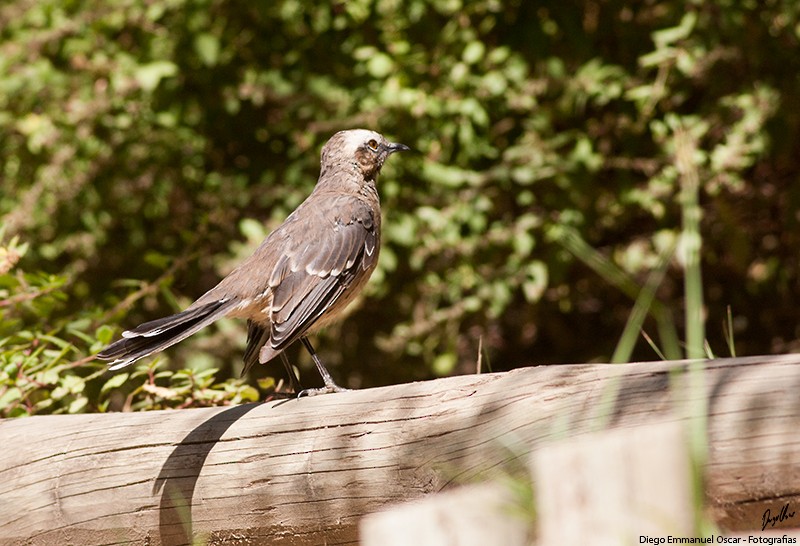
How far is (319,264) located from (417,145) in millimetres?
2057

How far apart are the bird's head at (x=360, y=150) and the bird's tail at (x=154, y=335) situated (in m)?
1.62

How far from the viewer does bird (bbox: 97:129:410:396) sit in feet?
14.5

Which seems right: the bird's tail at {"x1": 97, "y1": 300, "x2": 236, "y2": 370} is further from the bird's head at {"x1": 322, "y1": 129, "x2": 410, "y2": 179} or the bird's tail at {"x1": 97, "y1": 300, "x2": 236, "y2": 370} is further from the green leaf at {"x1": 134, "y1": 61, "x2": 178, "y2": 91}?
the green leaf at {"x1": 134, "y1": 61, "x2": 178, "y2": 91}

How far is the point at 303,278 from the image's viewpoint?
468cm

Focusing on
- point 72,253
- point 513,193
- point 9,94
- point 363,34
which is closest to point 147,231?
point 72,253

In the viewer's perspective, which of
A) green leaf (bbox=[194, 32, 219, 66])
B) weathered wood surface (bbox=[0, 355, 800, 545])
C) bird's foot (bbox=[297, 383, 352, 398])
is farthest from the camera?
green leaf (bbox=[194, 32, 219, 66])

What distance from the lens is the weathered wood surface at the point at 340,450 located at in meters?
2.36

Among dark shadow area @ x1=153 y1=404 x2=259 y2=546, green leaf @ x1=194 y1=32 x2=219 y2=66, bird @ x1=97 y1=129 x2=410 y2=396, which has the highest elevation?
green leaf @ x1=194 y1=32 x2=219 y2=66

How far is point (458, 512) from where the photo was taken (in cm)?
172

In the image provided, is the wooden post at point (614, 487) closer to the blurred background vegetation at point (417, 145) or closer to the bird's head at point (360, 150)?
the bird's head at point (360, 150)

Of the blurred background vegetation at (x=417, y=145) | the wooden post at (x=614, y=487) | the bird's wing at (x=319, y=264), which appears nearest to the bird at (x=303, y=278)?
the bird's wing at (x=319, y=264)

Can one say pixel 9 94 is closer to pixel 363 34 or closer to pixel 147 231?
pixel 147 231

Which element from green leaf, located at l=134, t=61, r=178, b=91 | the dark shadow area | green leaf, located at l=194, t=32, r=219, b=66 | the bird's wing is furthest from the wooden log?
green leaf, located at l=194, t=32, r=219, b=66

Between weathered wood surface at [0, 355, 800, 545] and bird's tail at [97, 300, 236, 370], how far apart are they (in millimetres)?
224
